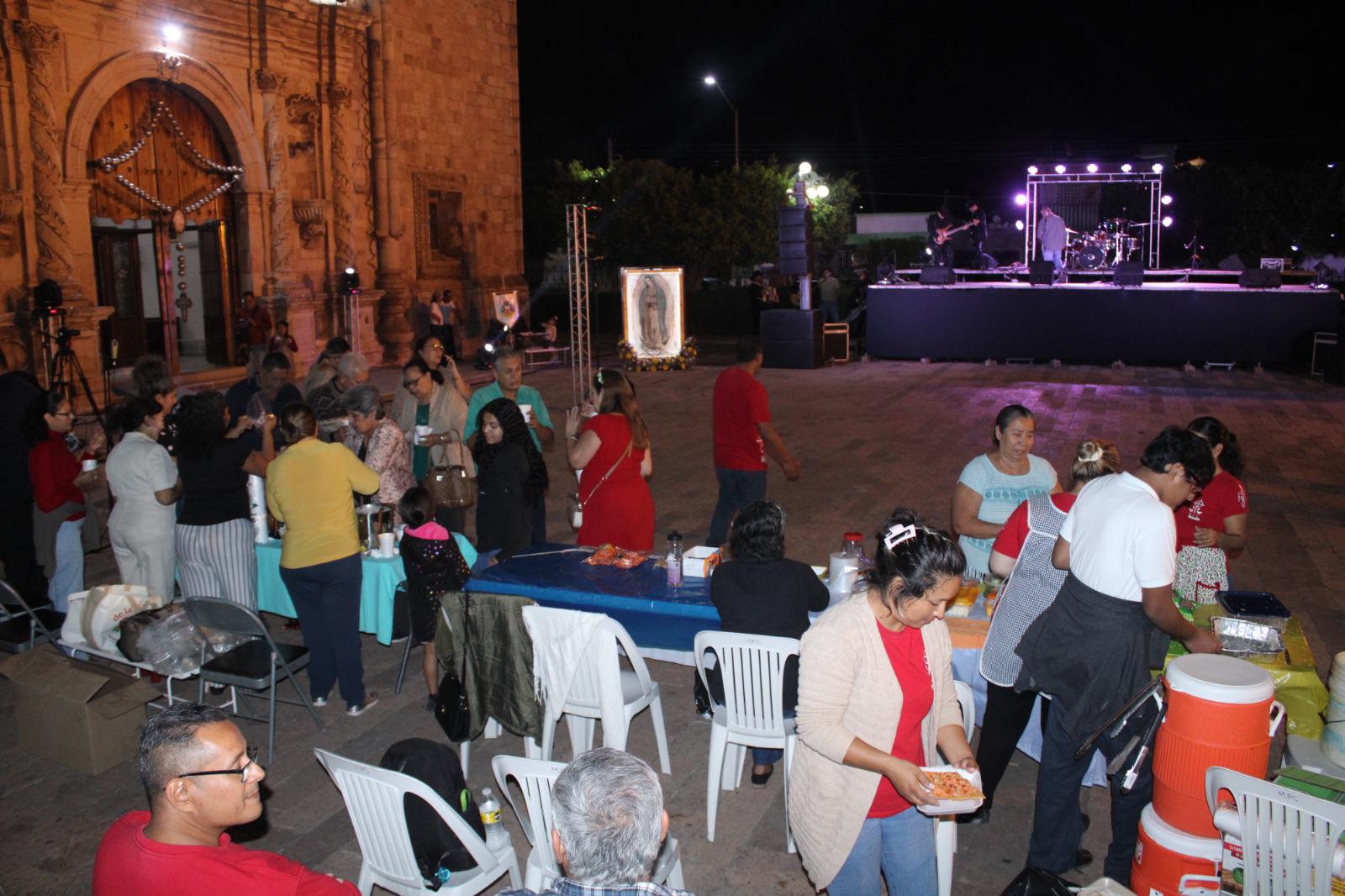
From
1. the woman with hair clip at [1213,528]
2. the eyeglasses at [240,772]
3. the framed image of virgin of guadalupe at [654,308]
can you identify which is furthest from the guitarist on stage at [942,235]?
the eyeglasses at [240,772]

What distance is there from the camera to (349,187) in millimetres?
18766

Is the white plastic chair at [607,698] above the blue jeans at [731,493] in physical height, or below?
below

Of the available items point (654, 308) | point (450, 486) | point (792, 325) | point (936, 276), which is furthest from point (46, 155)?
point (936, 276)

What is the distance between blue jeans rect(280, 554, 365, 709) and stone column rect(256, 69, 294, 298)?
13562mm

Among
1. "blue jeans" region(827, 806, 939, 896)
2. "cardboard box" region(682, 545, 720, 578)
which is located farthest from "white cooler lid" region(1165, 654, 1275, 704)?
"cardboard box" region(682, 545, 720, 578)

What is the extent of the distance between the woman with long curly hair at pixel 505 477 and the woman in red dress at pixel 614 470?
0.95ft

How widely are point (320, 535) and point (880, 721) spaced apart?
3.19m

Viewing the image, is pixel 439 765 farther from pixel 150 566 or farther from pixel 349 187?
pixel 349 187

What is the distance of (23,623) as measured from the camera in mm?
5656

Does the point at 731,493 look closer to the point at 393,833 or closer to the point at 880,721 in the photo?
the point at 393,833

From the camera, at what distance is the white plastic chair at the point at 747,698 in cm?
411

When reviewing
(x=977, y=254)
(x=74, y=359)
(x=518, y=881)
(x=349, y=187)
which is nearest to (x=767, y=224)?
(x=977, y=254)

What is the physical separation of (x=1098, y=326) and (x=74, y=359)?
1756 cm

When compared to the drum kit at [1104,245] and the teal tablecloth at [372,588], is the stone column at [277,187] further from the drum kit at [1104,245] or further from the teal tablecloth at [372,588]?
the drum kit at [1104,245]
